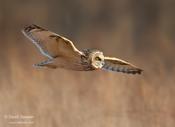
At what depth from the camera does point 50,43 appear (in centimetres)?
349

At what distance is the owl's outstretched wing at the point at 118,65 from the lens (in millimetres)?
3624

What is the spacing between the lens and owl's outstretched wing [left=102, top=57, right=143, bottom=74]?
3.62 metres

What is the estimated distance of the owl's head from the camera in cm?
348

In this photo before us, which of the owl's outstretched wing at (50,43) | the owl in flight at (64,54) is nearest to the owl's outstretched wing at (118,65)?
the owl in flight at (64,54)

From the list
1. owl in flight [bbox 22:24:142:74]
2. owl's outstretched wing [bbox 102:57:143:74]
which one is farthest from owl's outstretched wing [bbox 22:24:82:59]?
owl's outstretched wing [bbox 102:57:143:74]

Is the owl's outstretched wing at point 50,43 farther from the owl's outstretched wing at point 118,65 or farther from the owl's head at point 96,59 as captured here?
the owl's outstretched wing at point 118,65

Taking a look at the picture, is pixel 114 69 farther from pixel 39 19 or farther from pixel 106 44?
pixel 39 19

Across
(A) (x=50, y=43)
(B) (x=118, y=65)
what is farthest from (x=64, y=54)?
(B) (x=118, y=65)

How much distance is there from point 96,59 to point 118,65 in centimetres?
24

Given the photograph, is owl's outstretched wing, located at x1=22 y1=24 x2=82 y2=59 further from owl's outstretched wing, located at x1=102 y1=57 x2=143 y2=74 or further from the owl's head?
owl's outstretched wing, located at x1=102 y1=57 x2=143 y2=74

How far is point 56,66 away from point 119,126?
1.92 ft

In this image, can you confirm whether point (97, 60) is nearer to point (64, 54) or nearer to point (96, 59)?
point (96, 59)

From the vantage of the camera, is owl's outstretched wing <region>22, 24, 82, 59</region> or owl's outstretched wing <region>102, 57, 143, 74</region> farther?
owl's outstretched wing <region>102, 57, 143, 74</region>

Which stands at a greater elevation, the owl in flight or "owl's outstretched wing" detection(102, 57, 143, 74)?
the owl in flight
